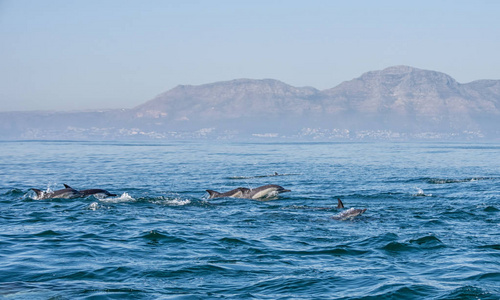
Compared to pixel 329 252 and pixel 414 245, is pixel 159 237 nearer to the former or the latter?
pixel 329 252

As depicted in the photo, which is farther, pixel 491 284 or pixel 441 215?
pixel 441 215

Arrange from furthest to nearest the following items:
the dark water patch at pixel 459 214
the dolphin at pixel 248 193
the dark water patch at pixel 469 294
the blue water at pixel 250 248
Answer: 1. the dolphin at pixel 248 193
2. the dark water patch at pixel 459 214
3. the blue water at pixel 250 248
4. the dark water patch at pixel 469 294

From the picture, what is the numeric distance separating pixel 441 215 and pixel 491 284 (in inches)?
421

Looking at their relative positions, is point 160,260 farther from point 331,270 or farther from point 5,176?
point 5,176

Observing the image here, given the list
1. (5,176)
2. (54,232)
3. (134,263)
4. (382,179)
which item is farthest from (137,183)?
(134,263)

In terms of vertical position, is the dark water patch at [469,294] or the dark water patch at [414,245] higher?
the dark water patch at [414,245]

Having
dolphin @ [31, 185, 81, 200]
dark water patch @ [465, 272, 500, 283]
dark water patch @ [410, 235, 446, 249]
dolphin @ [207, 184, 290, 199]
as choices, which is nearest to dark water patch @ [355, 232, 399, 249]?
dark water patch @ [410, 235, 446, 249]

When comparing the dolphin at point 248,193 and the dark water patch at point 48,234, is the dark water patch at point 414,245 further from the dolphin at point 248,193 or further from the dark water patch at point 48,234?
the dolphin at point 248,193

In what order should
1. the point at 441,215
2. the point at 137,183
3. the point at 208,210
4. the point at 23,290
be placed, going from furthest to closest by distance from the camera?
the point at 137,183
the point at 208,210
the point at 441,215
the point at 23,290

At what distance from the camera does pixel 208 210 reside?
26.0 m

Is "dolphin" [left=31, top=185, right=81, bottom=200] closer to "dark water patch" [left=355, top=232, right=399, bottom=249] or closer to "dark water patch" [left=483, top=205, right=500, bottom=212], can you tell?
"dark water patch" [left=355, top=232, right=399, bottom=249]

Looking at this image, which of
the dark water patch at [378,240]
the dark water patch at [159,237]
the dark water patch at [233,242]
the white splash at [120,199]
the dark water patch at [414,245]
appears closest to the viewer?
the dark water patch at [414,245]

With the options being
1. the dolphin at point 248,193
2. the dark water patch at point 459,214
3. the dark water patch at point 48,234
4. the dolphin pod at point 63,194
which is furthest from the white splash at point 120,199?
the dark water patch at point 459,214

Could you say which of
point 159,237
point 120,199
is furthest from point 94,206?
point 159,237
